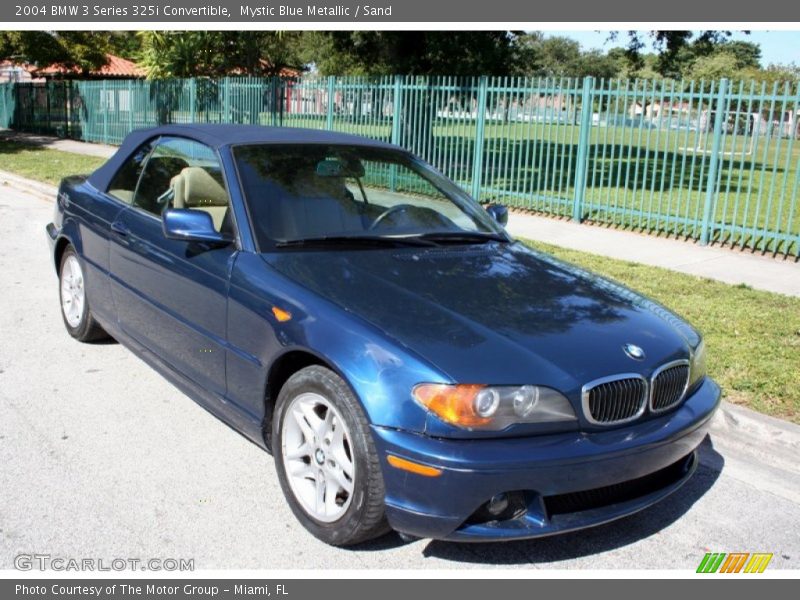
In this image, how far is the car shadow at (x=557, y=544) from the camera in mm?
3295

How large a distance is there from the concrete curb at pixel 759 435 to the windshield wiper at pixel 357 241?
6.31ft

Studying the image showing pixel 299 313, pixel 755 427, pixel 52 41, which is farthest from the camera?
pixel 52 41

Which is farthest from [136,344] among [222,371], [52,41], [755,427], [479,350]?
[52,41]

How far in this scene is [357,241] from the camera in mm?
4062

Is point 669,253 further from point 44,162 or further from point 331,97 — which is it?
point 44,162

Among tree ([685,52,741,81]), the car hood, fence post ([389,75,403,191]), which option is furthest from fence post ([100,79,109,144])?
tree ([685,52,741,81])

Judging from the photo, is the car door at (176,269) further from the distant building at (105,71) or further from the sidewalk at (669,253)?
the distant building at (105,71)

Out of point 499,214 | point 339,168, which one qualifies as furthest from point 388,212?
point 499,214

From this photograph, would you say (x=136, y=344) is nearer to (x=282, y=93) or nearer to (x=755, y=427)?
(x=755, y=427)

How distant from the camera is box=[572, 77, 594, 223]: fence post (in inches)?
483

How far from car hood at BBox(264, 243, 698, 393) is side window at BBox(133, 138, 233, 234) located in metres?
0.72

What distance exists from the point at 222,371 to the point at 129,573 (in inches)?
41.5

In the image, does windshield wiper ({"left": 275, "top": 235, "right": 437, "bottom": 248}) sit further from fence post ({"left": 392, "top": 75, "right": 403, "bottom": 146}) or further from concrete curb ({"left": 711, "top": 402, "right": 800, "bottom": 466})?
fence post ({"left": 392, "top": 75, "right": 403, "bottom": 146})

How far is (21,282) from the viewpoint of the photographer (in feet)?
25.5
